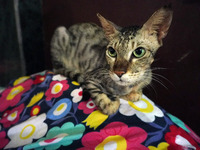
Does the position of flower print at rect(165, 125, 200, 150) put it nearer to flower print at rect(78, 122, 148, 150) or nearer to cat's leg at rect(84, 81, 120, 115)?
flower print at rect(78, 122, 148, 150)

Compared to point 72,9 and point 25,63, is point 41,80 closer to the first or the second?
point 72,9

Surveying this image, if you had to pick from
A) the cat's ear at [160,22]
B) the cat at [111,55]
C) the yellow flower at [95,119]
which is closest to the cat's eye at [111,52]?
the cat at [111,55]

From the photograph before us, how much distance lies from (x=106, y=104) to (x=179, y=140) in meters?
0.31

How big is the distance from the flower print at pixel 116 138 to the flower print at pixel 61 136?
0.05m

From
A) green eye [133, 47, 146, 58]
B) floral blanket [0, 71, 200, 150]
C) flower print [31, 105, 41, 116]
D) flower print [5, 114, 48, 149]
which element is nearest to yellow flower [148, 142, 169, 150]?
floral blanket [0, 71, 200, 150]

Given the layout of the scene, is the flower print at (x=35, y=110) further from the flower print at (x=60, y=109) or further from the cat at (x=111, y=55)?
the cat at (x=111, y=55)

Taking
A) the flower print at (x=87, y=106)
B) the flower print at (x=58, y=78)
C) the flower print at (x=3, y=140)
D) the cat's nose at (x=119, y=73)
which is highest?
the cat's nose at (x=119, y=73)

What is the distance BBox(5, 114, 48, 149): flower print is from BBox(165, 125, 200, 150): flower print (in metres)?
0.51

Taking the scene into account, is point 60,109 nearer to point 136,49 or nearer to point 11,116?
point 11,116

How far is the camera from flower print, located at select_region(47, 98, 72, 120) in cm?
82

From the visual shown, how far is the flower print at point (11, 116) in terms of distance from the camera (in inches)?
35.9

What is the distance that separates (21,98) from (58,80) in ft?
0.81

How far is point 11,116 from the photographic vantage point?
94cm

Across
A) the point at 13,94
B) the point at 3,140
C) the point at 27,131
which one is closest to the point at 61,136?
the point at 27,131
